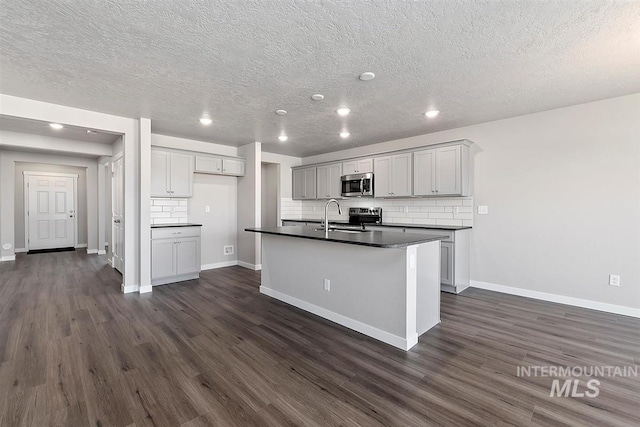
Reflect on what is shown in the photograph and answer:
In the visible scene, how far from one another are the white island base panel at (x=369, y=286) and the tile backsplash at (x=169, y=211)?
2.61 meters

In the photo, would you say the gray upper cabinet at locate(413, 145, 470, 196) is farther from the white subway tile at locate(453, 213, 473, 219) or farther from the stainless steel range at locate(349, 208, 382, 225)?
the stainless steel range at locate(349, 208, 382, 225)

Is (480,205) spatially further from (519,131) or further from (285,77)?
(285,77)

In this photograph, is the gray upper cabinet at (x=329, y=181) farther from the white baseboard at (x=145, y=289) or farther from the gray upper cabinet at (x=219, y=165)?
the white baseboard at (x=145, y=289)

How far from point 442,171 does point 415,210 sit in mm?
939

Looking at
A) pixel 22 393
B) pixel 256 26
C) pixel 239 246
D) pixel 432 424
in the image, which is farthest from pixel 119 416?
pixel 239 246

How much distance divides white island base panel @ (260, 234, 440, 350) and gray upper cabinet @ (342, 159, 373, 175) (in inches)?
96.6

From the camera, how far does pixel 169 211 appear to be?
5152 mm

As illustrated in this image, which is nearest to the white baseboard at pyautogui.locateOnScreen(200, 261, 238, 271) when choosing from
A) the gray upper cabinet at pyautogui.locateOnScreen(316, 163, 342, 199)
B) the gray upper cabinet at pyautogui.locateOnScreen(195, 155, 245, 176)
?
the gray upper cabinet at pyautogui.locateOnScreen(195, 155, 245, 176)

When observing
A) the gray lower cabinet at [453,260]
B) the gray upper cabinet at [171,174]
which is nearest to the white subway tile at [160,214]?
the gray upper cabinet at [171,174]

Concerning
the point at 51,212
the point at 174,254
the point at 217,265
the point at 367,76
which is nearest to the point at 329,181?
the point at 217,265

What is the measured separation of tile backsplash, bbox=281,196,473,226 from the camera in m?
4.52

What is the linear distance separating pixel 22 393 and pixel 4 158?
710cm

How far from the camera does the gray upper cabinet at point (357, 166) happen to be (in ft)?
17.7

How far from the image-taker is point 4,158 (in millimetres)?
6367
